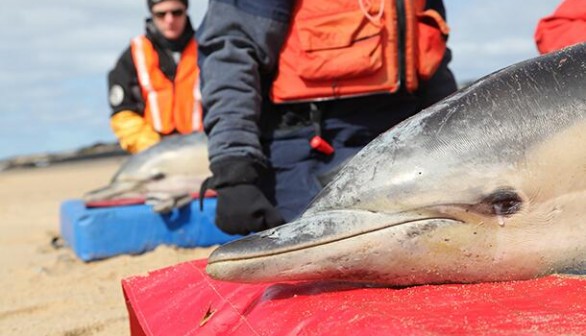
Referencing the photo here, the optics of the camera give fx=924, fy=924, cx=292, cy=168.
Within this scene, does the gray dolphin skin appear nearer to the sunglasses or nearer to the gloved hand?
the gloved hand

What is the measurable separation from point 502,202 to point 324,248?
455 millimetres

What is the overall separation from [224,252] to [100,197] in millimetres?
4195

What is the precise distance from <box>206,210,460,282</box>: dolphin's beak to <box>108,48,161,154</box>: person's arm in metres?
5.14

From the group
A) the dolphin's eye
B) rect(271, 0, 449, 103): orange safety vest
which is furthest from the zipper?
the dolphin's eye

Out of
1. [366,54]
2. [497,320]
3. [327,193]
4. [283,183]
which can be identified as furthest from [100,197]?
[497,320]

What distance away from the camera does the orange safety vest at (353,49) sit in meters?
3.37

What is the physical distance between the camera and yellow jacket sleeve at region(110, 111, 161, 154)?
7230 millimetres

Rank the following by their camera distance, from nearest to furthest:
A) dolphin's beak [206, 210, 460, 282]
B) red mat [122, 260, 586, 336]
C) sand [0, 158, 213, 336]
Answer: red mat [122, 260, 586, 336], dolphin's beak [206, 210, 460, 282], sand [0, 158, 213, 336]

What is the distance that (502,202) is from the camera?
2268 mm

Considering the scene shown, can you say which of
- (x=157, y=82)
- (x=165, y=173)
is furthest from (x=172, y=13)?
(x=165, y=173)

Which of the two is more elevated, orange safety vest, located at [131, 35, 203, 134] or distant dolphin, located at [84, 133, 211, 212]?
orange safety vest, located at [131, 35, 203, 134]

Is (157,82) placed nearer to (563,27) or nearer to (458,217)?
(563,27)

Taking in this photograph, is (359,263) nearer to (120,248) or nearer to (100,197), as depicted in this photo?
(120,248)

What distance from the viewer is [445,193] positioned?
2262 millimetres
